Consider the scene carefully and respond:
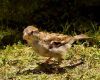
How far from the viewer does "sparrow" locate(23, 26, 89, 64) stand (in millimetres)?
6086

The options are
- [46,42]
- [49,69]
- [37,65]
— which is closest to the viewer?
[46,42]

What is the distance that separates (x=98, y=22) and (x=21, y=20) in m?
1.51

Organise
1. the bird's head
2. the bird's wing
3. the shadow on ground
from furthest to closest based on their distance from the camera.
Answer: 1. the shadow on ground
2. the bird's wing
3. the bird's head

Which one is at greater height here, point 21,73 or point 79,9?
point 79,9

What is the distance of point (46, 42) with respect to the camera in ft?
20.2

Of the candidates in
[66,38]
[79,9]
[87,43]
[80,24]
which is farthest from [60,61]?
[79,9]

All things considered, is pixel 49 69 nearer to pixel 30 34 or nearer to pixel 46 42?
pixel 46 42

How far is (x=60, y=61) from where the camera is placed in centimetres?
644

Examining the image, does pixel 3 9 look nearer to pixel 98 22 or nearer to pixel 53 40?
pixel 98 22

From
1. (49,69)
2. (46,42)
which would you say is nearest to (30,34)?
(46,42)

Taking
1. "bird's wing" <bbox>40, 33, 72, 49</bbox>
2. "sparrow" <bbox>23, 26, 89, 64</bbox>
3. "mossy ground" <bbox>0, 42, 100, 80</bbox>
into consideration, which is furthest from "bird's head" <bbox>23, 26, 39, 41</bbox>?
"mossy ground" <bbox>0, 42, 100, 80</bbox>

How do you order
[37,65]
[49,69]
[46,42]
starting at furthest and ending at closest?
[37,65] < [49,69] < [46,42]

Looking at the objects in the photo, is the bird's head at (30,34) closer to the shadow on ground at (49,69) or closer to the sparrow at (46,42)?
the sparrow at (46,42)

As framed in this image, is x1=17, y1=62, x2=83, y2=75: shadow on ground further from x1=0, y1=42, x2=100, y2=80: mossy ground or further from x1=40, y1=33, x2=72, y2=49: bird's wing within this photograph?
x1=40, y1=33, x2=72, y2=49: bird's wing
